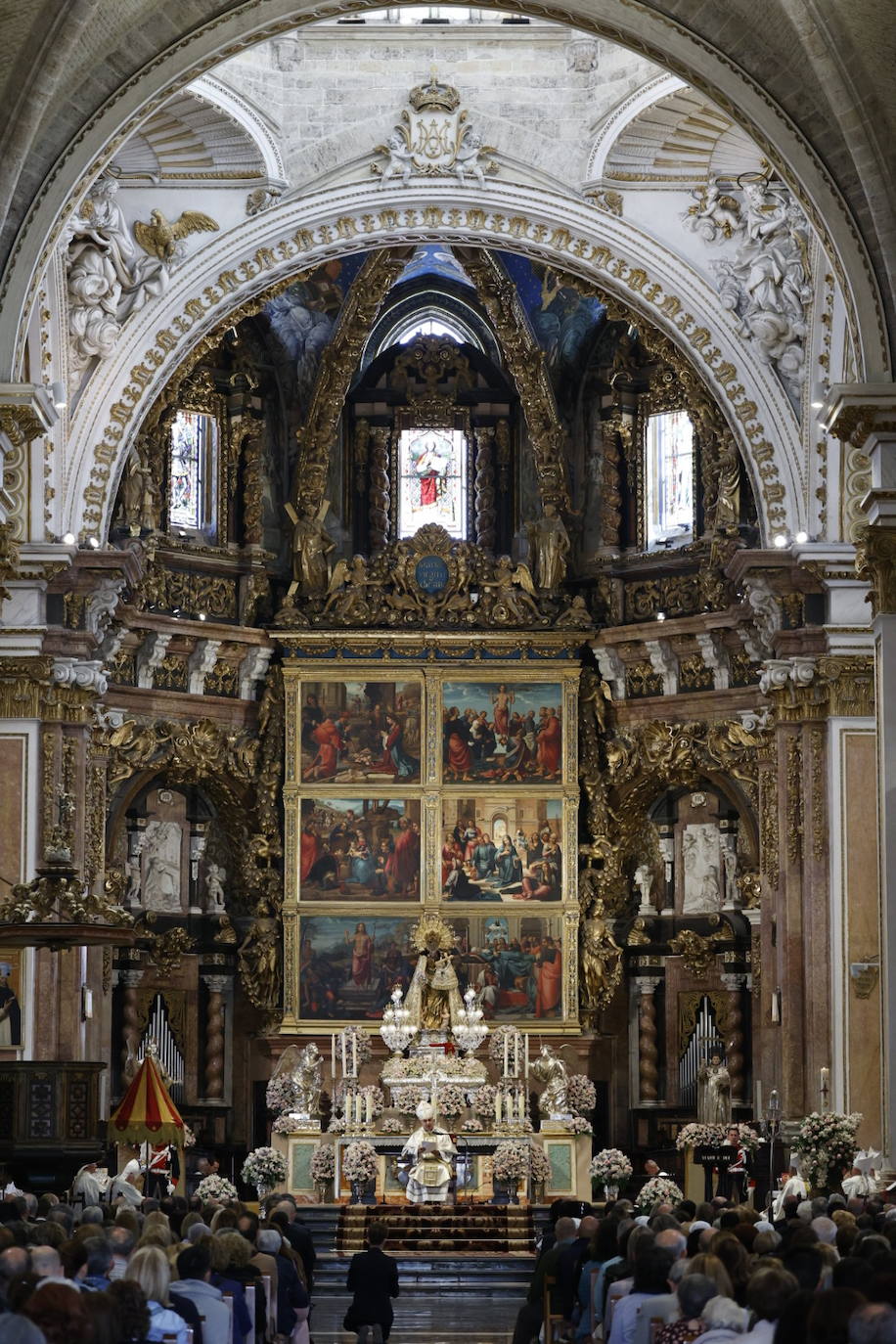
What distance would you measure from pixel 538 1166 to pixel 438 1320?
7557mm

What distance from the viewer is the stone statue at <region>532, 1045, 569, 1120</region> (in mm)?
33344

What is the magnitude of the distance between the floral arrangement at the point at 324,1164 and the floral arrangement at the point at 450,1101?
158 cm

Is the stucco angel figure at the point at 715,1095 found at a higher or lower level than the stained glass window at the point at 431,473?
lower

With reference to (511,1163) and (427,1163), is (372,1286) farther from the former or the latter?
(511,1163)

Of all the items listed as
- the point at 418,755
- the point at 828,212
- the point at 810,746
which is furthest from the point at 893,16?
the point at 418,755

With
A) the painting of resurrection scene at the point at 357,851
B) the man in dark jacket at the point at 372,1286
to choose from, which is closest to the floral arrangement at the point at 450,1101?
the painting of resurrection scene at the point at 357,851

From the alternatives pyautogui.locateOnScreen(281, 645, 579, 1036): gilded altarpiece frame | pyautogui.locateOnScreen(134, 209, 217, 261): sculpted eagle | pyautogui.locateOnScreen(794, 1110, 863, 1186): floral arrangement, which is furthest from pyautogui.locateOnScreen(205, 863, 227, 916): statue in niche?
pyautogui.locateOnScreen(794, 1110, 863, 1186): floral arrangement

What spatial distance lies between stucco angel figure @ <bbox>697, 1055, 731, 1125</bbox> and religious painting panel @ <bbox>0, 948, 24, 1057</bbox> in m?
10.1

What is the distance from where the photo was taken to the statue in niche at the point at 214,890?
3656cm

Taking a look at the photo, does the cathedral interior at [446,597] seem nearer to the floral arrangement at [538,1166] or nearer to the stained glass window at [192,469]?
the stained glass window at [192,469]

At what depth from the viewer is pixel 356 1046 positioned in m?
34.4

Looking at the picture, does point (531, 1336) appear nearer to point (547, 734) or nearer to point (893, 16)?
point (893, 16)

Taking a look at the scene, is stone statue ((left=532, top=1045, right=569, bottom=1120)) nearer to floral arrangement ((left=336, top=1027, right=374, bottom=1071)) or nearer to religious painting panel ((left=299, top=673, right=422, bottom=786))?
floral arrangement ((left=336, top=1027, right=374, bottom=1071))

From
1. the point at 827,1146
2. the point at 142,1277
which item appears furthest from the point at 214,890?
the point at 142,1277
